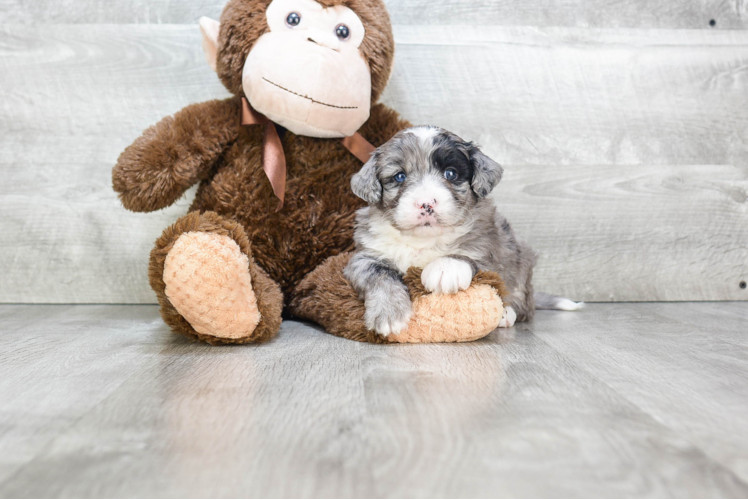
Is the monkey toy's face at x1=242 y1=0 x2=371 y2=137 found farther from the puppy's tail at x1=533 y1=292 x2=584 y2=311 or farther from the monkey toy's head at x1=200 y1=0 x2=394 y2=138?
the puppy's tail at x1=533 y1=292 x2=584 y2=311

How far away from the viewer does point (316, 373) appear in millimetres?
1366

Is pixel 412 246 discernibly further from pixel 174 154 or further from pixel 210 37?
pixel 210 37

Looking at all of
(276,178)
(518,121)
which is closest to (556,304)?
(518,121)

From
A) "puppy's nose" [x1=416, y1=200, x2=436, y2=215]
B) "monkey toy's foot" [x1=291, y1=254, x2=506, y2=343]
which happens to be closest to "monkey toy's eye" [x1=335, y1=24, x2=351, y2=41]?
"puppy's nose" [x1=416, y1=200, x2=436, y2=215]

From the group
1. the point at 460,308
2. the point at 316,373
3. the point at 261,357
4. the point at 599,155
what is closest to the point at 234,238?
the point at 261,357

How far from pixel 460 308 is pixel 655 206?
1370 mm

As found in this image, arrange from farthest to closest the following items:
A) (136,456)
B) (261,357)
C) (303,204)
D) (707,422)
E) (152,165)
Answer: (303,204), (152,165), (261,357), (707,422), (136,456)

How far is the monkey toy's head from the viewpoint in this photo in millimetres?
1863

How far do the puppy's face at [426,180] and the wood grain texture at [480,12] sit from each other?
998mm

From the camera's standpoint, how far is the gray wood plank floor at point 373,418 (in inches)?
32.8

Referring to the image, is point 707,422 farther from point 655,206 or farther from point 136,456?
point 655,206

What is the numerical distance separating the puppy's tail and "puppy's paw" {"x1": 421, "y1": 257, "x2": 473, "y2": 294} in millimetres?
802

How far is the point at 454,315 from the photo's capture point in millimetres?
1663

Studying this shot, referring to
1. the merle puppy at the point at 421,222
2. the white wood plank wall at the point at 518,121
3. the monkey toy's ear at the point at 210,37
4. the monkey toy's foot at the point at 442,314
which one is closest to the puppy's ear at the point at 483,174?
the merle puppy at the point at 421,222
